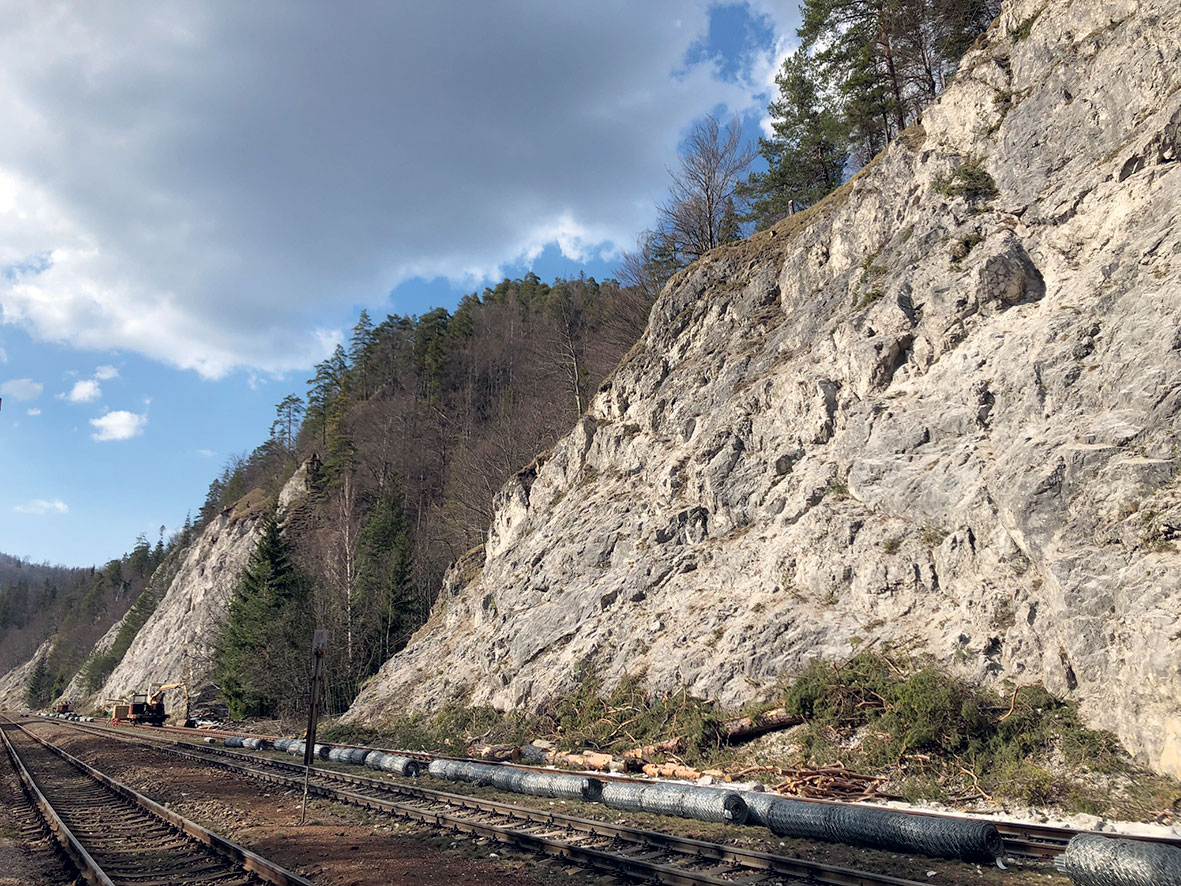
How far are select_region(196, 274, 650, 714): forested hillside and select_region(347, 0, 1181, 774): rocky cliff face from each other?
30.2 ft

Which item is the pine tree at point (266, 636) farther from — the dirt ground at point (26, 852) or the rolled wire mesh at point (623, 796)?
the rolled wire mesh at point (623, 796)

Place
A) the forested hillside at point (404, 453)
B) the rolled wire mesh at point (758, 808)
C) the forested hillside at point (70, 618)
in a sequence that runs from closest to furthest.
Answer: the rolled wire mesh at point (758, 808)
the forested hillside at point (404, 453)
the forested hillside at point (70, 618)

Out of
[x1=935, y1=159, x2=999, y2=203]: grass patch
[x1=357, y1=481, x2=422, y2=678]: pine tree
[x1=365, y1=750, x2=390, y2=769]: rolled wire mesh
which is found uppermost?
[x1=935, y1=159, x2=999, y2=203]: grass patch

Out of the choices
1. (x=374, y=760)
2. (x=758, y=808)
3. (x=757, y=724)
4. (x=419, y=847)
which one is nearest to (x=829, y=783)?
(x=758, y=808)

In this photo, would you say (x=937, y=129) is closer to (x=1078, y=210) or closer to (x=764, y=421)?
(x=1078, y=210)

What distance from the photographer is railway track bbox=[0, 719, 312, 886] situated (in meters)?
8.63

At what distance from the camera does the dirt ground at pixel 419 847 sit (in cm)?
780

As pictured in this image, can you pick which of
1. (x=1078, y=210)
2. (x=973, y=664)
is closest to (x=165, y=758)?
(x=973, y=664)

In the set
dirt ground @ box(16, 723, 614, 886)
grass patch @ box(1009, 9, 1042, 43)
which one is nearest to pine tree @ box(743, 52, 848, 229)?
grass patch @ box(1009, 9, 1042, 43)

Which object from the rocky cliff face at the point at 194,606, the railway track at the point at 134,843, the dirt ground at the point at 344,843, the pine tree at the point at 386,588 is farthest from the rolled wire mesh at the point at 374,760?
the rocky cliff face at the point at 194,606

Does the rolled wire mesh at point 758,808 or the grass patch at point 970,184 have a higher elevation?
the grass patch at point 970,184

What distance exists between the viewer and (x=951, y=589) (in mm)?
14523

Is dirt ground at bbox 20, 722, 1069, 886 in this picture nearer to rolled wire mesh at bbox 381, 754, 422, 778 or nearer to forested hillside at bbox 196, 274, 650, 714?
rolled wire mesh at bbox 381, 754, 422, 778

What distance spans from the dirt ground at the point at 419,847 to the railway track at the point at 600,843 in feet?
1.07
